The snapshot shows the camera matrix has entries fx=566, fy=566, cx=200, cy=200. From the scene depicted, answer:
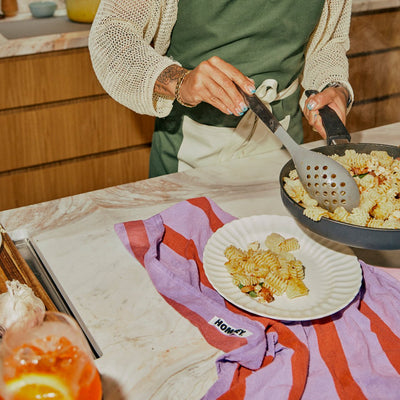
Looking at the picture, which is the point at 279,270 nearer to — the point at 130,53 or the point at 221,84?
the point at 221,84

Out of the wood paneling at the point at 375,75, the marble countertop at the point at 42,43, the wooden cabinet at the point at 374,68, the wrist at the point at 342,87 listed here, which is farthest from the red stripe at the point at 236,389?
the wood paneling at the point at 375,75

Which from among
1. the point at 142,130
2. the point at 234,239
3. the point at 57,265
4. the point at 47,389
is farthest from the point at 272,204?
the point at 142,130

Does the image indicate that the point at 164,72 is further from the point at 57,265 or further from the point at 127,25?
the point at 57,265

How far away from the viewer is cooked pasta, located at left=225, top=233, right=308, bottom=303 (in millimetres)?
894

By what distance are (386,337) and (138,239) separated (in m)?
0.45

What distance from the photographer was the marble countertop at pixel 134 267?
78cm

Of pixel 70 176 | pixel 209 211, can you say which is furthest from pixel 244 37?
pixel 70 176

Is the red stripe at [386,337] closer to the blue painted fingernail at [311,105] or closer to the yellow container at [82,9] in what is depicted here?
the blue painted fingernail at [311,105]

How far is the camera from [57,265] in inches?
39.0

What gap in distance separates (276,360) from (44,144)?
1856mm

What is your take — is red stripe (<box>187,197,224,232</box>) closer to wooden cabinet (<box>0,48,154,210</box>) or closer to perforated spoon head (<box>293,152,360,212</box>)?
perforated spoon head (<box>293,152,360,212</box>)

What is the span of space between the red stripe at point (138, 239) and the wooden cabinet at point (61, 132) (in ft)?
4.55

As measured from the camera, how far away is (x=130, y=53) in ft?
4.04

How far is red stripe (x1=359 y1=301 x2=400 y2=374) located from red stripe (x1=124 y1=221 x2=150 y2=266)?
0.39 m
